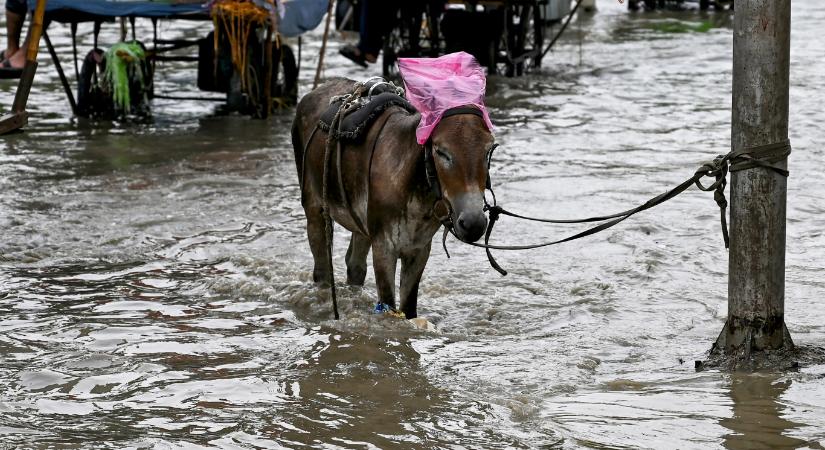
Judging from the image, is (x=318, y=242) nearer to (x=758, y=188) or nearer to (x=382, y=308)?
(x=382, y=308)

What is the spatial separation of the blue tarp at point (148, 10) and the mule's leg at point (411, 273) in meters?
7.04

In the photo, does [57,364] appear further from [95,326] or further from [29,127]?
[29,127]

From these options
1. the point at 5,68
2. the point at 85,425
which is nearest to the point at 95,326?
the point at 85,425

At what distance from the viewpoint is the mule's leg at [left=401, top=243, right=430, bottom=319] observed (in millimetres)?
6246

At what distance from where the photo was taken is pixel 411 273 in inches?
249

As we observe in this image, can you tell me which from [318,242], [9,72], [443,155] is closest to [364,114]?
[443,155]

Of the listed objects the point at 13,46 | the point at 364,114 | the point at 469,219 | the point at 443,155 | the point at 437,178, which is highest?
the point at 13,46

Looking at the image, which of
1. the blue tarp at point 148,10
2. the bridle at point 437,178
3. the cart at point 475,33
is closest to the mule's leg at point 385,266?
the bridle at point 437,178

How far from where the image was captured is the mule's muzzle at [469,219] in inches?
212

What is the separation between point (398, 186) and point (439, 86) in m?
0.57

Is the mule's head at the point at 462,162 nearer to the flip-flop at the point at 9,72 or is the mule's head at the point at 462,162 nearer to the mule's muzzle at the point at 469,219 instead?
the mule's muzzle at the point at 469,219

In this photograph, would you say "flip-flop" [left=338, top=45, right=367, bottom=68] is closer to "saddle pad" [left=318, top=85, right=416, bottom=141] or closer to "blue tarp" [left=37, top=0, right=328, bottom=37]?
"blue tarp" [left=37, top=0, right=328, bottom=37]

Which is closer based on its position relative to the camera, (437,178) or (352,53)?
(437,178)

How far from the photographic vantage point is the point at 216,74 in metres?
13.5
